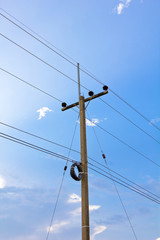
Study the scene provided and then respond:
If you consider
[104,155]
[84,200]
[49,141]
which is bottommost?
[84,200]

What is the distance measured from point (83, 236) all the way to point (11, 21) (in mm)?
11443

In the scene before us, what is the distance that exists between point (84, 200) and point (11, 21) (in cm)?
1005

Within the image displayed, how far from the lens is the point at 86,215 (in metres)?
12.7

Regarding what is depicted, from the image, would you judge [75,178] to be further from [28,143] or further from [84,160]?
[28,143]

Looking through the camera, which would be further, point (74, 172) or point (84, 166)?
point (84, 166)

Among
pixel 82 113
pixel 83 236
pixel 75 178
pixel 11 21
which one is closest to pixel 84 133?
pixel 82 113

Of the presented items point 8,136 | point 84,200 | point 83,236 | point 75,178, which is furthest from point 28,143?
point 83,236

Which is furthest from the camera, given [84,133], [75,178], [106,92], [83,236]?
[106,92]

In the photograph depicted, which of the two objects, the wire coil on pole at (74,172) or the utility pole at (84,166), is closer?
the utility pole at (84,166)

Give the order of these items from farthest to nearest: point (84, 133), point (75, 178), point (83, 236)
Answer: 1. point (84, 133)
2. point (75, 178)
3. point (83, 236)

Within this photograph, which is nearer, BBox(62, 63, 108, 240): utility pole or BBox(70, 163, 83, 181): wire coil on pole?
BBox(62, 63, 108, 240): utility pole

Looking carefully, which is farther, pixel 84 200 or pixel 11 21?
pixel 11 21

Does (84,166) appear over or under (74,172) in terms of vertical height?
over

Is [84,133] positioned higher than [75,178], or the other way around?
[84,133]
